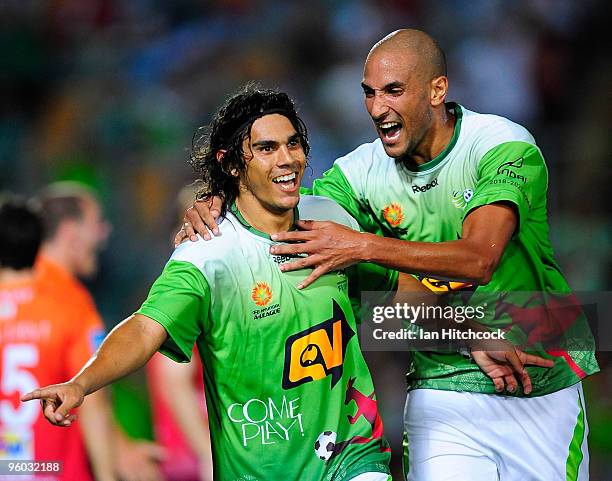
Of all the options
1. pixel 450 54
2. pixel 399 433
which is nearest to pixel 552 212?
pixel 450 54

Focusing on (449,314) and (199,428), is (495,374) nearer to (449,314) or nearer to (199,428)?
(449,314)

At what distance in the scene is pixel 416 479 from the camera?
441 cm

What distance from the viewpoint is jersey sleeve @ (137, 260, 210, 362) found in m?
3.46

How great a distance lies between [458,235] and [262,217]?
106 centimetres

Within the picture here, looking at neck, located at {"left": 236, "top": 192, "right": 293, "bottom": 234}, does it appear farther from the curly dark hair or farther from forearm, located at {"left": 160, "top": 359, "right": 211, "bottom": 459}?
forearm, located at {"left": 160, "top": 359, "right": 211, "bottom": 459}

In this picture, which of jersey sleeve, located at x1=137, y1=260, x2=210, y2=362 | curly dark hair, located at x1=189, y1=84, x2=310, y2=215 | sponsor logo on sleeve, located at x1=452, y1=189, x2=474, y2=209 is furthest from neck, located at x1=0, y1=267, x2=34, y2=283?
sponsor logo on sleeve, located at x1=452, y1=189, x2=474, y2=209

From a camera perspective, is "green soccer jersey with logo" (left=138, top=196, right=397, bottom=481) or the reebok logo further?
the reebok logo

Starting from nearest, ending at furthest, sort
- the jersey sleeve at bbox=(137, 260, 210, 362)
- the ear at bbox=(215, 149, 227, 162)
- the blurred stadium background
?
1. the jersey sleeve at bbox=(137, 260, 210, 362)
2. the ear at bbox=(215, 149, 227, 162)
3. the blurred stadium background

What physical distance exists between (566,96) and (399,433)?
3.25 m

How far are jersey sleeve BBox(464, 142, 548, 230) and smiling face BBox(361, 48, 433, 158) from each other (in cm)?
36

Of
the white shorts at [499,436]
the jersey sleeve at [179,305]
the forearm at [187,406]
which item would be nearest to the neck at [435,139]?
the white shorts at [499,436]

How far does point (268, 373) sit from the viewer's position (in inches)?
145

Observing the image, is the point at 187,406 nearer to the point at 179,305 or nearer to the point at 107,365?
the point at 179,305

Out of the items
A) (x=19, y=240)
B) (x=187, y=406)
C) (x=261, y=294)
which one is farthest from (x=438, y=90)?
(x=19, y=240)
